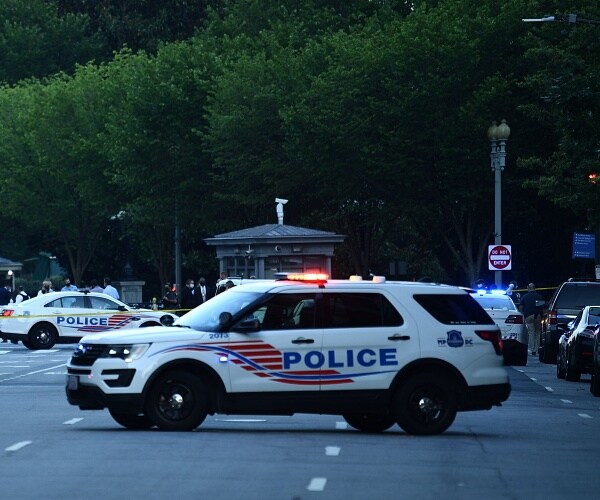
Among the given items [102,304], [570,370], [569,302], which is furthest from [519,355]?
[102,304]

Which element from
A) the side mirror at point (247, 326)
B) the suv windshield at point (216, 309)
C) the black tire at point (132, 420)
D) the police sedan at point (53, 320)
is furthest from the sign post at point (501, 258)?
the side mirror at point (247, 326)

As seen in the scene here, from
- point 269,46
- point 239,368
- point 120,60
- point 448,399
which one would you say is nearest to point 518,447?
point 448,399

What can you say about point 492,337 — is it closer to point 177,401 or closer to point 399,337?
point 399,337

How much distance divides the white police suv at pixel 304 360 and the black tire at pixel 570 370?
42.7 feet

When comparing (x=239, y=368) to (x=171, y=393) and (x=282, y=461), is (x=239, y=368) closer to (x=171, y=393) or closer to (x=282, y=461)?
(x=171, y=393)

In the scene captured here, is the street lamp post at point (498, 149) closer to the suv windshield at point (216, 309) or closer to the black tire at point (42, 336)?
the black tire at point (42, 336)

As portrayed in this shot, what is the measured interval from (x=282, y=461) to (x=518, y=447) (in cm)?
325

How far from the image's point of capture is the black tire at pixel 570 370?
32.7 metres

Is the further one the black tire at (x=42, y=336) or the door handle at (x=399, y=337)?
the black tire at (x=42, y=336)

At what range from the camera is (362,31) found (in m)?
63.8

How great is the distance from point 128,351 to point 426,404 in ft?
10.9

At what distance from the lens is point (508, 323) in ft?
127

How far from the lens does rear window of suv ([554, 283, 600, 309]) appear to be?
3922 cm

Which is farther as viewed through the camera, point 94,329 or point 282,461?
point 94,329
